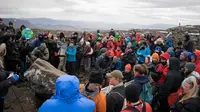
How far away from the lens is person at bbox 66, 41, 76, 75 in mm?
11602

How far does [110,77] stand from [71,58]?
6714 mm

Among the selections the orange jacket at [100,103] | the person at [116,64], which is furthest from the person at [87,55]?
the orange jacket at [100,103]

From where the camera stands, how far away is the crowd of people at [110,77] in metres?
3.25

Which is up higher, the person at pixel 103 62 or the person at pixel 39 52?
the person at pixel 39 52

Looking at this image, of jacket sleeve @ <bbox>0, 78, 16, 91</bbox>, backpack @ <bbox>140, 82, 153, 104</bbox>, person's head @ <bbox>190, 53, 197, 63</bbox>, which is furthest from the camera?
person's head @ <bbox>190, 53, 197, 63</bbox>

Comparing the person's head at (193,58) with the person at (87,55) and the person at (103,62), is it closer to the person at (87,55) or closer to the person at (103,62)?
the person at (103,62)

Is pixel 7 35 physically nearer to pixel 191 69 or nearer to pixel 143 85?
pixel 143 85

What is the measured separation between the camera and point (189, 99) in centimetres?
477

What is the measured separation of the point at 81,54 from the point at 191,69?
7.19 meters

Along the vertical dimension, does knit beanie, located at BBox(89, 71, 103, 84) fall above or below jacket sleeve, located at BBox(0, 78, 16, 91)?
above

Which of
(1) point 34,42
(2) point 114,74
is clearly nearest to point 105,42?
(1) point 34,42

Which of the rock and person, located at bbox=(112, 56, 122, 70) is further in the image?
person, located at bbox=(112, 56, 122, 70)

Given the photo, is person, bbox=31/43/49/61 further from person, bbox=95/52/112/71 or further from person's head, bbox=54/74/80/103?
person's head, bbox=54/74/80/103

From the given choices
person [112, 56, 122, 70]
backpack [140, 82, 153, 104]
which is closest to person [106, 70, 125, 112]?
backpack [140, 82, 153, 104]
